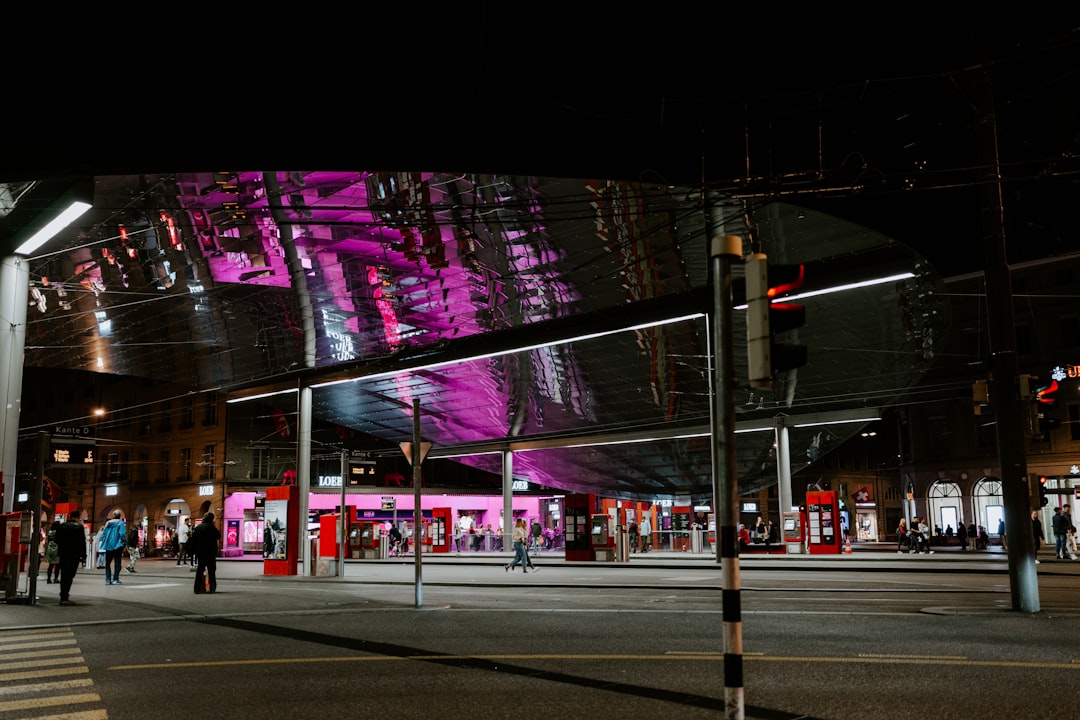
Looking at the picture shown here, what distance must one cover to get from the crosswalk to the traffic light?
18.0ft

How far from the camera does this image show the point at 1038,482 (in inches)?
718

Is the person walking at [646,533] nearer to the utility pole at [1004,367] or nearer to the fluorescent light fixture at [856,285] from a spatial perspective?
the fluorescent light fixture at [856,285]

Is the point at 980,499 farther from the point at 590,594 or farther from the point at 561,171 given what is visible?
the point at 561,171

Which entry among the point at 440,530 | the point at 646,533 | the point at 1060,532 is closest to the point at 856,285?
the point at 1060,532

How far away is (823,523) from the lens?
1511 inches

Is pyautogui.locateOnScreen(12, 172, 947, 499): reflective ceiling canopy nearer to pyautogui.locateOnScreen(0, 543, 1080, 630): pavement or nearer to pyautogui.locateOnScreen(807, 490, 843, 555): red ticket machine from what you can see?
pyautogui.locateOnScreen(807, 490, 843, 555): red ticket machine

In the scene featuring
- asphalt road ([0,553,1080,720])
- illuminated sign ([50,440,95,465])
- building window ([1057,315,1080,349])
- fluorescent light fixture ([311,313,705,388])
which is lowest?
asphalt road ([0,553,1080,720])

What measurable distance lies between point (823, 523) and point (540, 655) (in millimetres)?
30574

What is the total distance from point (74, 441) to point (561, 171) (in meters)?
11.4

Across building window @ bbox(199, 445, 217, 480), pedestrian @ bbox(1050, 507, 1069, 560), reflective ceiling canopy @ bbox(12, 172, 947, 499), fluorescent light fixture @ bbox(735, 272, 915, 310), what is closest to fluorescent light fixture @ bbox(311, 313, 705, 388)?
reflective ceiling canopy @ bbox(12, 172, 947, 499)

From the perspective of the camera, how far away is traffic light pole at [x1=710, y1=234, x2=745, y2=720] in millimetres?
5504

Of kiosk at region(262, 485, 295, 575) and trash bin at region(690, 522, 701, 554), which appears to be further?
trash bin at region(690, 522, 701, 554)

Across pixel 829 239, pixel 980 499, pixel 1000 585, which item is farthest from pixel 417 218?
pixel 980 499

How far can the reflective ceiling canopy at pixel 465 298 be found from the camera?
1736cm
